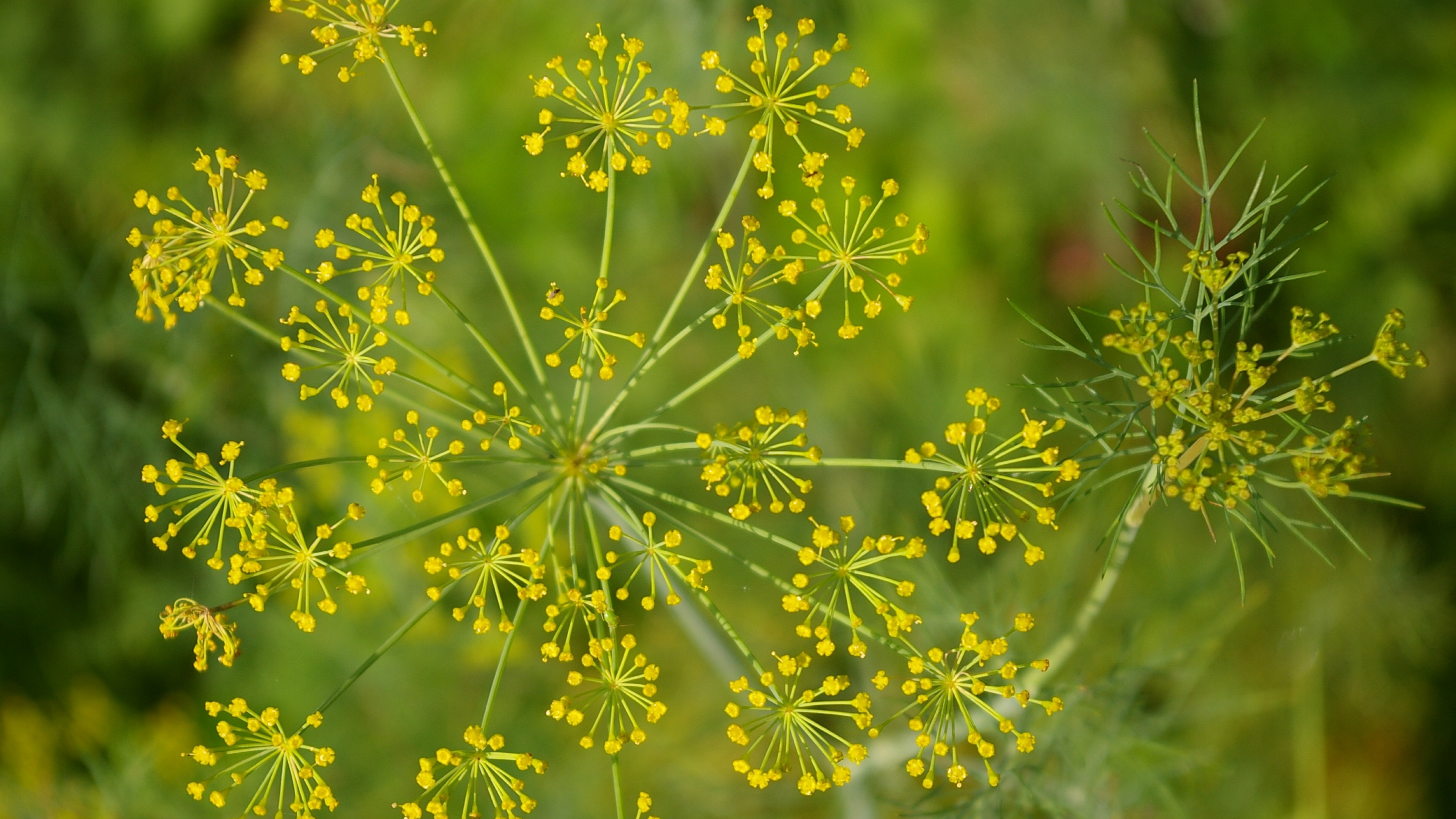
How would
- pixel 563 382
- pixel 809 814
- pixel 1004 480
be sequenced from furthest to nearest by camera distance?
1. pixel 563 382
2. pixel 809 814
3. pixel 1004 480

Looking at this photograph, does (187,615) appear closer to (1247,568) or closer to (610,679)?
(610,679)

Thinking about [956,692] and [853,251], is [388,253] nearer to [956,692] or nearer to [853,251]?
[853,251]

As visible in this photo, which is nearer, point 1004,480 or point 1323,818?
point 1004,480

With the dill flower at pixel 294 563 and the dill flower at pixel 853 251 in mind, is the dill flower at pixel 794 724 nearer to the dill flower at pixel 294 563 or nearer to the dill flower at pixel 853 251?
the dill flower at pixel 853 251

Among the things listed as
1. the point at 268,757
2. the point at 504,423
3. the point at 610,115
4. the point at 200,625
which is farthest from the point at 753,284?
the point at 268,757

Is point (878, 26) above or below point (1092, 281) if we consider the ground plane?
above

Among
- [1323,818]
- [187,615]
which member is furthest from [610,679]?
[1323,818]
